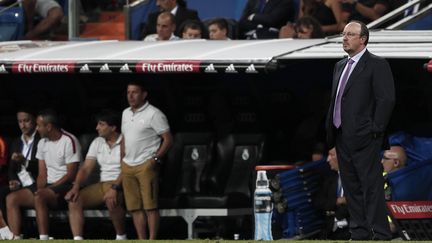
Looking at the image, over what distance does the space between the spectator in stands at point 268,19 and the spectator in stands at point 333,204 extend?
2913 millimetres

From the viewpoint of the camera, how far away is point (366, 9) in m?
17.1

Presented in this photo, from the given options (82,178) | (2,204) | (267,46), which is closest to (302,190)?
(267,46)

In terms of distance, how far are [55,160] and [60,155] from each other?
86 millimetres

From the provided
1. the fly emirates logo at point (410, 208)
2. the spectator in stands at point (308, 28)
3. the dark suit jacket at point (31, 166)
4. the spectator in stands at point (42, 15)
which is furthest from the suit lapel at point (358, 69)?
the spectator in stands at point (42, 15)

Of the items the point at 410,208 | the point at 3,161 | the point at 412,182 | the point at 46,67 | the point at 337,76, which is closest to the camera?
the point at 337,76

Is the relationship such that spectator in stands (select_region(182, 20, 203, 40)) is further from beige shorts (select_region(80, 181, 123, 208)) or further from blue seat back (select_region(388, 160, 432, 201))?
blue seat back (select_region(388, 160, 432, 201))

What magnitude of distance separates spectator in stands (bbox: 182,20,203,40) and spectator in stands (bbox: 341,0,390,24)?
5.66 feet

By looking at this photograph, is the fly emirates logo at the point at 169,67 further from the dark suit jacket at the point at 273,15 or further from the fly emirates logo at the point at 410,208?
the dark suit jacket at the point at 273,15

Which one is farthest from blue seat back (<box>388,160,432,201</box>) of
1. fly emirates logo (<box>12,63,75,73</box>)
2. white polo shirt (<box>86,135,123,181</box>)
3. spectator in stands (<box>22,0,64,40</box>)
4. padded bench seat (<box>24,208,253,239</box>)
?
spectator in stands (<box>22,0,64,40</box>)

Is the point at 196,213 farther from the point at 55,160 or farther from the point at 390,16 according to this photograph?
the point at 390,16

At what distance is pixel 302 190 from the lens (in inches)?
578

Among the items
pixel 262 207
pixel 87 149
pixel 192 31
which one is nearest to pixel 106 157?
pixel 87 149

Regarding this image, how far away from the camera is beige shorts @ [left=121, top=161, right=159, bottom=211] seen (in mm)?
15414

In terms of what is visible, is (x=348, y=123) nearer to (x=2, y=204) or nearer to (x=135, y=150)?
(x=135, y=150)
